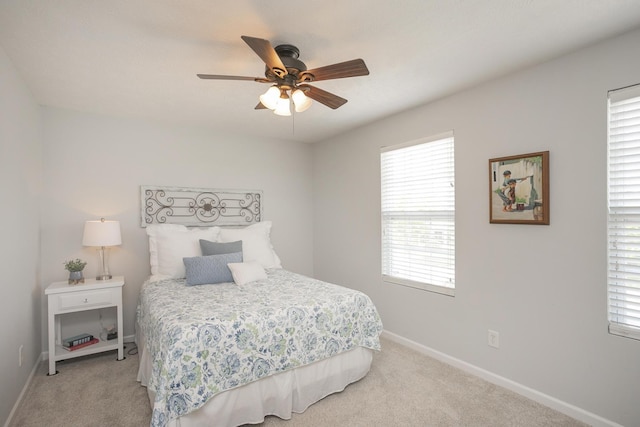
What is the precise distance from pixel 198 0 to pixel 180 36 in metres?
0.40

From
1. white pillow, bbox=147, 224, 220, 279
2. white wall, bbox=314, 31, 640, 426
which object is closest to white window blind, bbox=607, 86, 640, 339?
white wall, bbox=314, 31, 640, 426

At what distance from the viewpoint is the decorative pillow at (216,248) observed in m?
3.28

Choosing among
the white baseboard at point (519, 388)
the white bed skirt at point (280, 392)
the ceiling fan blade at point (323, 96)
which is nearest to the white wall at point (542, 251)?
the white baseboard at point (519, 388)

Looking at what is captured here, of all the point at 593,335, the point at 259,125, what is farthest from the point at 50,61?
the point at 593,335

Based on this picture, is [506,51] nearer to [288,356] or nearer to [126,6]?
[126,6]

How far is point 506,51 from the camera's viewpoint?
2.16m

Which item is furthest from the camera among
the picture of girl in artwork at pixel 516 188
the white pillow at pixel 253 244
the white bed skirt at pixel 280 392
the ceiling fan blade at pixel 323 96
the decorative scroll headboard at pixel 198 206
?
the decorative scroll headboard at pixel 198 206

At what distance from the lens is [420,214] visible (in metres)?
3.26

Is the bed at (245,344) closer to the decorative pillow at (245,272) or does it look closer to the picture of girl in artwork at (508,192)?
the decorative pillow at (245,272)

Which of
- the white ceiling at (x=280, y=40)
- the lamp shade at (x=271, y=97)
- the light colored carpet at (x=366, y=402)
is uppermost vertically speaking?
the white ceiling at (x=280, y=40)

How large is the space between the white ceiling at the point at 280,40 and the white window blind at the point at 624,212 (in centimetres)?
51

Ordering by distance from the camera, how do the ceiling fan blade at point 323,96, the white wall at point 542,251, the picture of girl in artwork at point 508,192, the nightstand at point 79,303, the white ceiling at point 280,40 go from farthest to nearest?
the nightstand at point 79,303 < the picture of girl in artwork at point 508,192 < the ceiling fan blade at point 323,96 < the white wall at point 542,251 < the white ceiling at point 280,40

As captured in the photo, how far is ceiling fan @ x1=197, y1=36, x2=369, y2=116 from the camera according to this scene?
182 cm

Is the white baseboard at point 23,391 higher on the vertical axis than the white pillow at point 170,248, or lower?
lower
